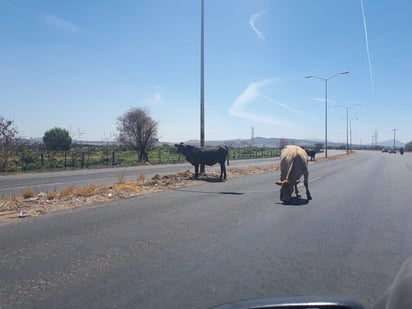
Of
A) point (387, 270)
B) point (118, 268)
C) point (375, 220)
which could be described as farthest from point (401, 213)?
point (118, 268)

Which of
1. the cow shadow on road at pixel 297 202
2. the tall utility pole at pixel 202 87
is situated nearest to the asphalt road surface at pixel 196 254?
the cow shadow on road at pixel 297 202

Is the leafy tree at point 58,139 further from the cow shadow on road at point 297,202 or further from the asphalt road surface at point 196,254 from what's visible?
the asphalt road surface at point 196,254

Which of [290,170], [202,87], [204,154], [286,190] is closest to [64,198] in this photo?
[286,190]

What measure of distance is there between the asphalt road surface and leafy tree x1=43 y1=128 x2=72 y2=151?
58837 millimetres

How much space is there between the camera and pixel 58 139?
69438mm

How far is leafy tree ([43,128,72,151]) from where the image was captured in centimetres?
6706

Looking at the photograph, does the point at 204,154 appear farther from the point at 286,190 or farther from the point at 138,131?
the point at 138,131

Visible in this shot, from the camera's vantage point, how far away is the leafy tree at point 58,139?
220 feet

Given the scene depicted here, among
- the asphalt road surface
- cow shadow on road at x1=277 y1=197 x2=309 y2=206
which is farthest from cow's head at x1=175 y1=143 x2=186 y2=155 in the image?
the asphalt road surface

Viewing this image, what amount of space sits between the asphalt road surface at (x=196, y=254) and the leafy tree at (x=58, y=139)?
58837 millimetres

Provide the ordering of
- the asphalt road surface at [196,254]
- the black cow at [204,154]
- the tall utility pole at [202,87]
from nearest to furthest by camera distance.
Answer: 1. the asphalt road surface at [196,254]
2. the black cow at [204,154]
3. the tall utility pole at [202,87]

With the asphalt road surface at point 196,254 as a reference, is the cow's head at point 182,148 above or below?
above

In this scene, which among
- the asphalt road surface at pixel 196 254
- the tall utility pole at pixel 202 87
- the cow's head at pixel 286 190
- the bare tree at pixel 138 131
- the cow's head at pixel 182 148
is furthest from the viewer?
the bare tree at pixel 138 131

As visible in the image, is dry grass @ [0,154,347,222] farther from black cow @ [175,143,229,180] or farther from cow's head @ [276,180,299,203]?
cow's head @ [276,180,299,203]
